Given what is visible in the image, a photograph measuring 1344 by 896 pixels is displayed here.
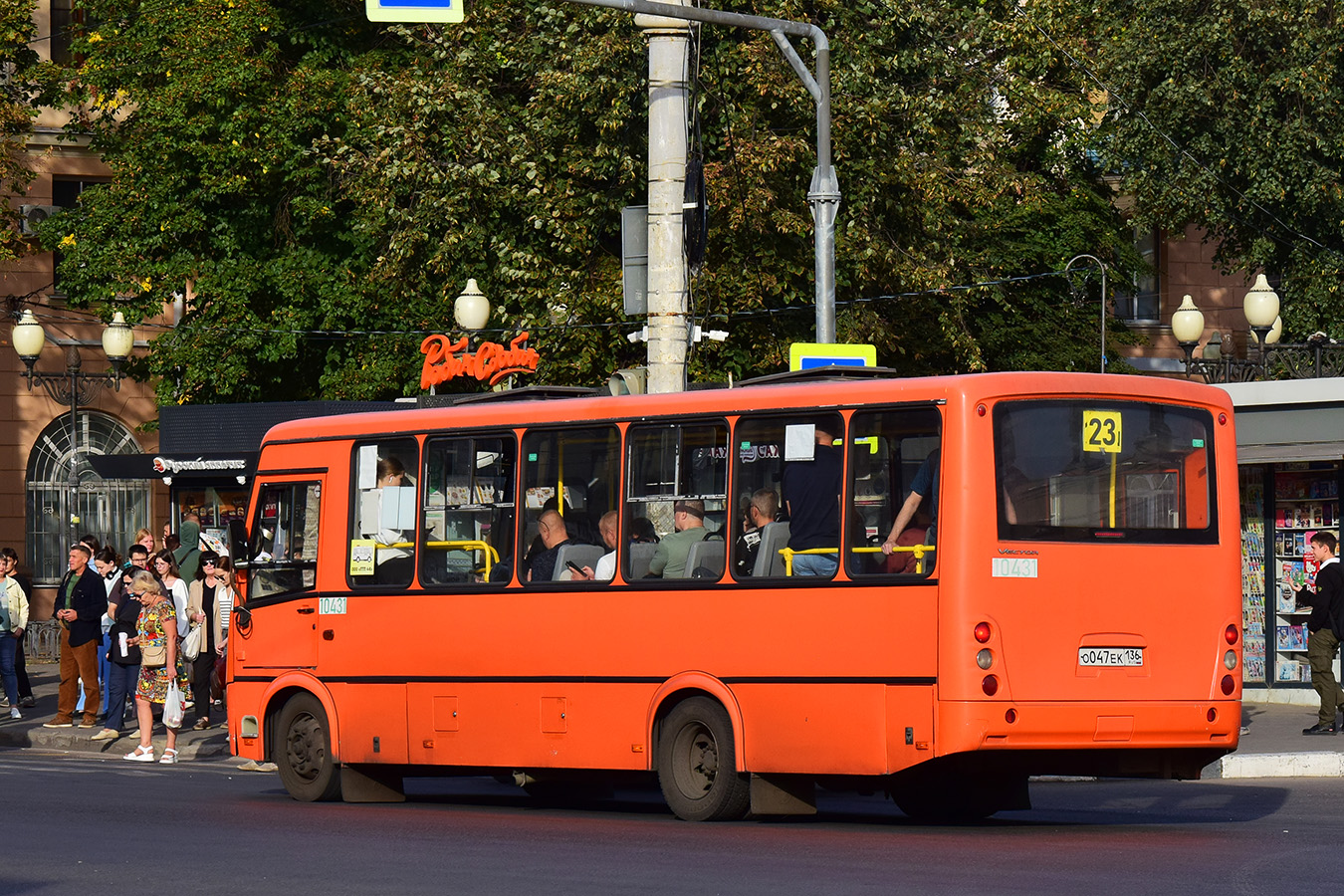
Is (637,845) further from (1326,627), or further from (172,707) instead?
(1326,627)

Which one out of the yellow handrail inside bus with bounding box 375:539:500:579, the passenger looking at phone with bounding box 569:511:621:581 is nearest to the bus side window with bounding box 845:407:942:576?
the passenger looking at phone with bounding box 569:511:621:581

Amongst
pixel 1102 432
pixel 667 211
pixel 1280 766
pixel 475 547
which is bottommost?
pixel 1280 766

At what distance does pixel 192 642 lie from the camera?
75.9 feet

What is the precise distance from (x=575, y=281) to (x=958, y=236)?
256 inches

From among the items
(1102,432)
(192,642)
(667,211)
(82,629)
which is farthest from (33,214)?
(1102,432)

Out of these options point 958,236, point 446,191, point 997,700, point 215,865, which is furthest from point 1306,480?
point 215,865

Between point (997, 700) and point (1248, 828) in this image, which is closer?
point (997, 700)

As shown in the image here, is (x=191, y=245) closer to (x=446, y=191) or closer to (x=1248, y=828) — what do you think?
(x=446, y=191)

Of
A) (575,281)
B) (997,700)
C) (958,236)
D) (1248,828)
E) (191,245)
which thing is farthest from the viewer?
(191,245)

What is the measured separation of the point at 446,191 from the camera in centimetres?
3045

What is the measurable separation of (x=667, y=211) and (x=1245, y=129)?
18.7m

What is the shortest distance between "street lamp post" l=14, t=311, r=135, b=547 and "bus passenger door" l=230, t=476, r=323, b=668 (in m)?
16.9

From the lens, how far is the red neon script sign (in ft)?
101

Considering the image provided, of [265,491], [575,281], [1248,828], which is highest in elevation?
[575,281]
